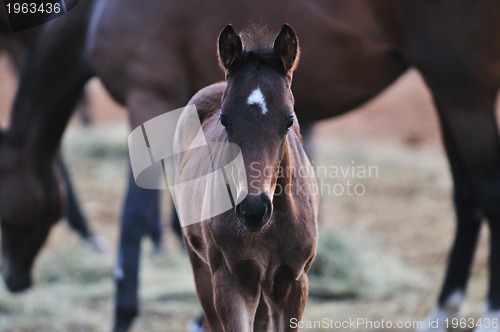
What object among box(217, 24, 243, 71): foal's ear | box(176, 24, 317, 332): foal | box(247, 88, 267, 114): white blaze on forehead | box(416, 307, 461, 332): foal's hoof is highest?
box(217, 24, 243, 71): foal's ear

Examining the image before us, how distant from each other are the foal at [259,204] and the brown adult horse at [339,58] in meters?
1.42

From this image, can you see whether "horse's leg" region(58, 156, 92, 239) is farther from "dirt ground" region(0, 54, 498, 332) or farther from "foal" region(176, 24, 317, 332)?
"foal" region(176, 24, 317, 332)

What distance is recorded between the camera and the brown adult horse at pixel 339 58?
422cm

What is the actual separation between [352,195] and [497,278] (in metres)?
4.01

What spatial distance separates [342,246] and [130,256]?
187cm

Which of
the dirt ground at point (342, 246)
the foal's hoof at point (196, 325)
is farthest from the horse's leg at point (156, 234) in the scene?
the foal's hoof at point (196, 325)

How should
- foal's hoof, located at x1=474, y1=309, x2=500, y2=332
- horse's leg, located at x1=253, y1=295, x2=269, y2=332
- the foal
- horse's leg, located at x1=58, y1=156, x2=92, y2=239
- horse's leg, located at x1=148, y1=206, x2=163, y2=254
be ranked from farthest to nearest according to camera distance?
horse's leg, located at x1=58, y1=156, x2=92, y2=239 < horse's leg, located at x1=148, y1=206, x2=163, y2=254 < foal's hoof, located at x1=474, y1=309, x2=500, y2=332 < horse's leg, located at x1=253, y1=295, x2=269, y2=332 < the foal

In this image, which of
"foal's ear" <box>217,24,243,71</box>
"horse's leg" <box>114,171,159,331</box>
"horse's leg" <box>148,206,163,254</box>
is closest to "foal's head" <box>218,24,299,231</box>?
"foal's ear" <box>217,24,243,71</box>

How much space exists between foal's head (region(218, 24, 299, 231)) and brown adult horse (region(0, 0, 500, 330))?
1806 mm

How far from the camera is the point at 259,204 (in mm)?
2303

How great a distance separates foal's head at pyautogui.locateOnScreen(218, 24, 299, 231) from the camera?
2.34m

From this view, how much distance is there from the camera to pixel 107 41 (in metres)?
4.43

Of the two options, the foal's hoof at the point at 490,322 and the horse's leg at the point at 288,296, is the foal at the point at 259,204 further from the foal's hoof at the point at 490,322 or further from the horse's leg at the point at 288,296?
the foal's hoof at the point at 490,322

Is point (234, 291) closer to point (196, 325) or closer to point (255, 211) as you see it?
point (255, 211)
